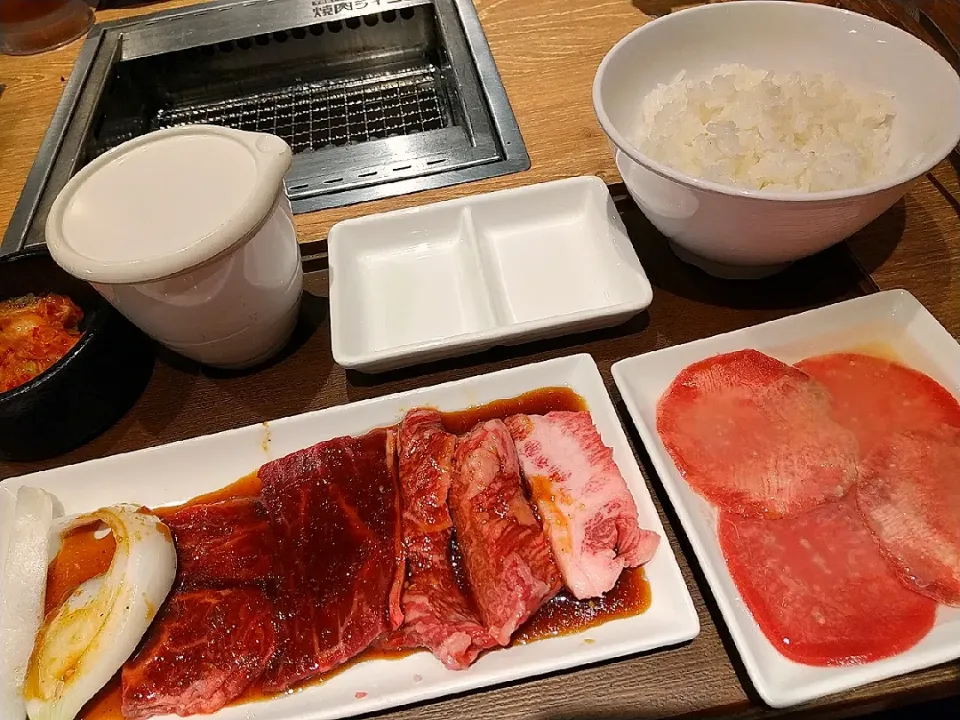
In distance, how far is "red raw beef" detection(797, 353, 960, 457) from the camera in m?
1.69

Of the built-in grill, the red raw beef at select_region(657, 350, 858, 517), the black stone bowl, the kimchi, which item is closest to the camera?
the red raw beef at select_region(657, 350, 858, 517)

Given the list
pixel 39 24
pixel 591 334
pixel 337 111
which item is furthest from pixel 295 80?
pixel 591 334

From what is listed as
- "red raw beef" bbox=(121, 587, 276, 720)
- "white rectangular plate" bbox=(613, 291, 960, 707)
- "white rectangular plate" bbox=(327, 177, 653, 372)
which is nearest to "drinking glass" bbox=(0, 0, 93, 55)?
"white rectangular plate" bbox=(327, 177, 653, 372)

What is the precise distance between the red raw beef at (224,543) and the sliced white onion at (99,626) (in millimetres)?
65

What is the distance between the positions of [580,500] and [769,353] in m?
0.72

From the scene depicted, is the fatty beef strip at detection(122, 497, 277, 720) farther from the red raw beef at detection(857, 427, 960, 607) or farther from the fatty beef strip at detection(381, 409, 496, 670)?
the red raw beef at detection(857, 427, 960, 607)

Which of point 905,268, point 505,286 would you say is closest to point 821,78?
point 905,268

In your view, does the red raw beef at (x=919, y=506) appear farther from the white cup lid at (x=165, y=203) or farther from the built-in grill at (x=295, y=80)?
the built-in grill at (x=295, y=80)

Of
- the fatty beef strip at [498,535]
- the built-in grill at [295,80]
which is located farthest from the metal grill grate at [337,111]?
the fatty beef strip at [498,535]

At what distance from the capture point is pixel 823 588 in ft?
4.77

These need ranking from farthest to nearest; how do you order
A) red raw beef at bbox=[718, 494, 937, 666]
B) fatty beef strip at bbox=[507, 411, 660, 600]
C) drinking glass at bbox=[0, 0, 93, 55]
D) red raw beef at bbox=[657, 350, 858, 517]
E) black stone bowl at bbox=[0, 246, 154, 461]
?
drinking glass at bbox=[0, 0, 93, 55] → black stone bowl at bbox=[0, 246, 154, 461] → red raw beef at bbox=[657, 350, 858, 517] → fatty beef strip at bbox=[507, 411, 660, 600] → red raw beef at bbox=[718, 494, 937, 666]

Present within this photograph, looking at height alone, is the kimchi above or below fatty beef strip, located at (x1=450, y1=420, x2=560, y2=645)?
above

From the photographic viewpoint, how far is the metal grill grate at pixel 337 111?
304cm

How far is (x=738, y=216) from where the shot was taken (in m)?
1.69
